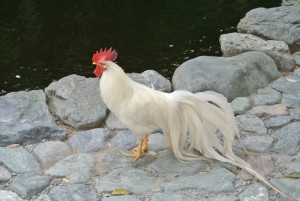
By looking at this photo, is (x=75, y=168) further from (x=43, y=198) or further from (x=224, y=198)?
(x=224, y=198)

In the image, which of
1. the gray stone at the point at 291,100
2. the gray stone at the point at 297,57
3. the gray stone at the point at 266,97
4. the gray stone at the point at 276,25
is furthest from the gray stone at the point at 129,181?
the gray stone at the point at 276,25

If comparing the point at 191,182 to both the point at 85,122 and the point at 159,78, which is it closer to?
the point at 85,122

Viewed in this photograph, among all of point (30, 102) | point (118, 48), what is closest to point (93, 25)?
point (118, 48)

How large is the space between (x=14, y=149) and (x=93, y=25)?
18.1 ft

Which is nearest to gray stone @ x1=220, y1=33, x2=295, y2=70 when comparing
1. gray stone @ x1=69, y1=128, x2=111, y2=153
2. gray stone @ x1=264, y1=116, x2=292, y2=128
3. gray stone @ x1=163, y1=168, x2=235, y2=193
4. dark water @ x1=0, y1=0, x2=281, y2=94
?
dark water @ x1=0, y1=0, x2=281, y2=94

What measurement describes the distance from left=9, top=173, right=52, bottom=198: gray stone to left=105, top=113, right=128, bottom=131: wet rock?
3.05 feet

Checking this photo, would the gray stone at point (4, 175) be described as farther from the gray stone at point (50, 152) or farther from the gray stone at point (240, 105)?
the gray stone at point (240, 105)

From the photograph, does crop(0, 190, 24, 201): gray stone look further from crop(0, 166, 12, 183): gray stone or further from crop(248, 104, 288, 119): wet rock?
crop(248, 104, 288, 119): wet rock

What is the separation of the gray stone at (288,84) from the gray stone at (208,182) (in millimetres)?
1642

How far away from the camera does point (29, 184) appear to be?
353 cm

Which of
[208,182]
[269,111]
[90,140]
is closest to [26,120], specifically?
Result: [90,140]

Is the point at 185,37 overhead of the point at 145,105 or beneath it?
beneath

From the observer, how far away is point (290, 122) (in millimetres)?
4285

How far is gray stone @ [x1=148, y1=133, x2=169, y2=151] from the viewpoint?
4.09 meters
